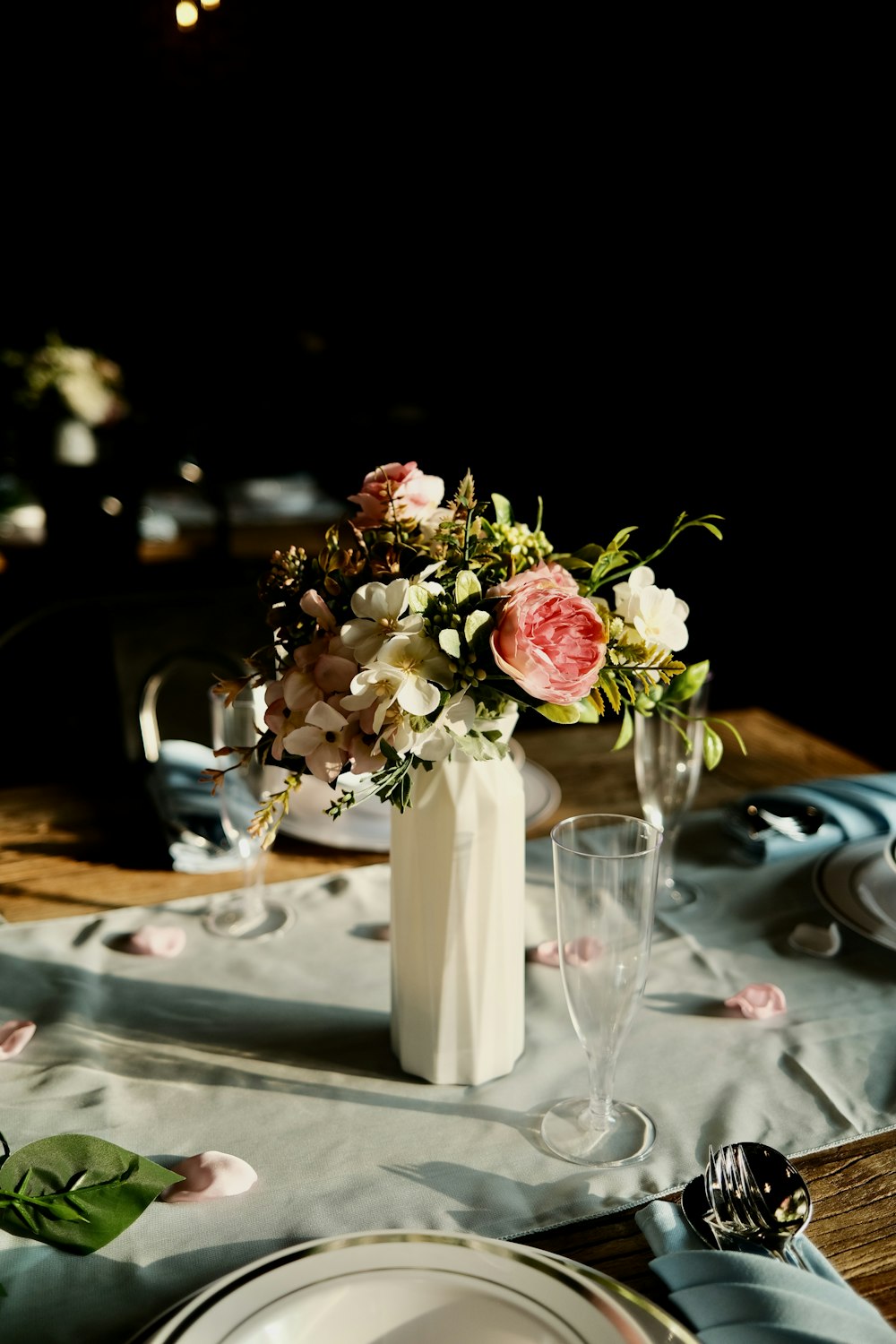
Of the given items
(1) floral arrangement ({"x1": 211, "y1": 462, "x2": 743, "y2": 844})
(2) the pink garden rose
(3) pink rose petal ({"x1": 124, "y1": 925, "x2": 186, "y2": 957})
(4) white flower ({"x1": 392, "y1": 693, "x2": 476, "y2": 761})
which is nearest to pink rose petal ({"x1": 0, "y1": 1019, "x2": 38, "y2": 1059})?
(3) pink rose petal ({"x1": 124, "y1": 925, "x2": 186, "y2": 957})

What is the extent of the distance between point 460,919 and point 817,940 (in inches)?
17.0

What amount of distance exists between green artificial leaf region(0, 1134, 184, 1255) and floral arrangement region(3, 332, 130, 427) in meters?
3.05

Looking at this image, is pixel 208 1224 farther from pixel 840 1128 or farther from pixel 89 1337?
pixel 840 1128

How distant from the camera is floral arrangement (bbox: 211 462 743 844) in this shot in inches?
28.9

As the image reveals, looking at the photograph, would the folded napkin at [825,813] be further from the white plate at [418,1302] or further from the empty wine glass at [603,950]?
the white plate at [418,1302]

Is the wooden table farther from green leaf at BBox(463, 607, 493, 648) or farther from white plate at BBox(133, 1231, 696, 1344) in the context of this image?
green leaf at BBox(463, 607, 493, 648)

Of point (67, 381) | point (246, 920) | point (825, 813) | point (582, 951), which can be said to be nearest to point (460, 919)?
point (582, 951)

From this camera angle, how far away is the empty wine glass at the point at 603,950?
2.44ft

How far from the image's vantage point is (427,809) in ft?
2.76

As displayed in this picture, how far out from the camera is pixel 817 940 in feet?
3.59

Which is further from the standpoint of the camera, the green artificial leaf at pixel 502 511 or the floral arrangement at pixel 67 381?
the floral arrangement at pixel 67 381

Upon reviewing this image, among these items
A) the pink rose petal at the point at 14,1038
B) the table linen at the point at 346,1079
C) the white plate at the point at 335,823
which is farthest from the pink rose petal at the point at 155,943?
the white plate at the point at 335,823

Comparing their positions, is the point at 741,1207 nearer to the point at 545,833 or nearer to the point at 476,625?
the point at 476,625

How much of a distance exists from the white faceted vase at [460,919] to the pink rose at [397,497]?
0.56 feet
